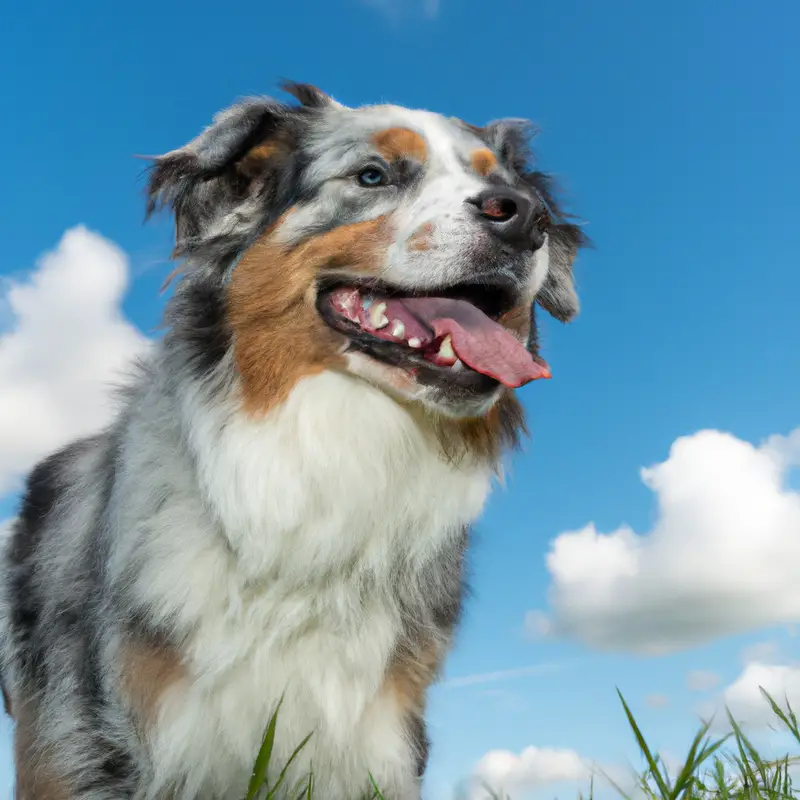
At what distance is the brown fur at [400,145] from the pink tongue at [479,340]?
0.68 m

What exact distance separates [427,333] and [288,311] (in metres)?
0.59

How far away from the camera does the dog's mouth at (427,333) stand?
410cm

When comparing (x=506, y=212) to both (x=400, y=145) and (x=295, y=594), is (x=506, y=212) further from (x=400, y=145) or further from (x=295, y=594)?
(x=295, y=594)

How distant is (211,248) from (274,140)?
633mm

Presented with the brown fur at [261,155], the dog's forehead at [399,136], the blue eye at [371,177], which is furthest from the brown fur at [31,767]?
the dog's forehead at [399,136]

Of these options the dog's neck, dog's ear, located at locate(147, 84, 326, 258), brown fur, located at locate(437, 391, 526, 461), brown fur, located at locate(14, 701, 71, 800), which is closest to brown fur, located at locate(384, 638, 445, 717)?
the dog's neck

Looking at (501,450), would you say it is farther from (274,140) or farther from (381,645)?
(274,140)

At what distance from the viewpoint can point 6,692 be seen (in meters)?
5.55

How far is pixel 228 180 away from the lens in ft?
15.3

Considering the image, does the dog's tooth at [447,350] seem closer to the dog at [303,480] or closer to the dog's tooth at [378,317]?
the dog at [303,480]

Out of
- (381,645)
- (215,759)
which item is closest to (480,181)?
(381,645)

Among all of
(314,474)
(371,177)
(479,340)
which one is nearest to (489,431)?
(479,340)

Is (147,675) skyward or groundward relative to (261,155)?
groundward

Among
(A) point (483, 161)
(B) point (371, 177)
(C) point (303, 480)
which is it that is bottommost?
(C) point (303, 480)
